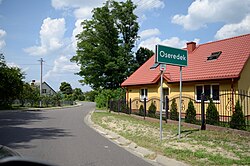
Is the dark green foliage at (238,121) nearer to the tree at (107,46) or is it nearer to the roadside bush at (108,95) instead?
the roadside bush at (108,95)

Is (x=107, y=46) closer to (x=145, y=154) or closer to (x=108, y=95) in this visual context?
(x=108, y=95)

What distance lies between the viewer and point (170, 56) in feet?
32.8

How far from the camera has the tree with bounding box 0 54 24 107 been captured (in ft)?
109

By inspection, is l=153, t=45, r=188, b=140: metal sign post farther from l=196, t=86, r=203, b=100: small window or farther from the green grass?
l=196, t=86, r=203, b=100: small window

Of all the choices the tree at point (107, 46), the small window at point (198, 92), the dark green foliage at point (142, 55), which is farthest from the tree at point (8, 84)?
the small window at point (198, 92)

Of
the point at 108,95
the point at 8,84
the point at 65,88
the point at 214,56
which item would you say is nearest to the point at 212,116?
the point at 214,56

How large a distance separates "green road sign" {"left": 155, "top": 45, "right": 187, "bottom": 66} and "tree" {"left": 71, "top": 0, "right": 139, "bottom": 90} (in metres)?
27.9

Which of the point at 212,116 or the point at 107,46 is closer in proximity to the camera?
the point at 212,116

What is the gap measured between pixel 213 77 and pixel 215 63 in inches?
85.8

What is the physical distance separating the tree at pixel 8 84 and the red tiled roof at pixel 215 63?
19.0m

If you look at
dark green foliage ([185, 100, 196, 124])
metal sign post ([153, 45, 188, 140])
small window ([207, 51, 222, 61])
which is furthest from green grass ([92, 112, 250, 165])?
small window ([207, 51, 222, 61])

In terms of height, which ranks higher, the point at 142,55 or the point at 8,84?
the point at 142,55

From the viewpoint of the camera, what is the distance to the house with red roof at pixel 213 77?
618 inches

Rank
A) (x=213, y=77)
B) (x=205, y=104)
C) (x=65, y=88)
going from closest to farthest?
(x=213, y=77) < (x=205, y=104) < (x=65, y=88)
